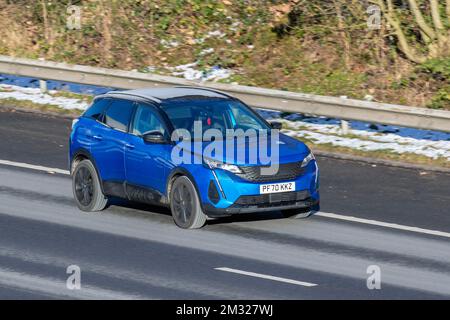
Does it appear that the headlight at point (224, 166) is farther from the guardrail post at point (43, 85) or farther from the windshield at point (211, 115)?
the guardrail post at point (43, 85)

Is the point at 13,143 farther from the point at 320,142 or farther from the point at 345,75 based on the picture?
the point at 345,75

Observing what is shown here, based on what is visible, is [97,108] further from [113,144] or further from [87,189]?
[87,189]

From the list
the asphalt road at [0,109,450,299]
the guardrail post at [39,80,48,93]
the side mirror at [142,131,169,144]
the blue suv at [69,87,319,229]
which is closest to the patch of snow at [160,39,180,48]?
the guardrail post at [39,80,48,93]

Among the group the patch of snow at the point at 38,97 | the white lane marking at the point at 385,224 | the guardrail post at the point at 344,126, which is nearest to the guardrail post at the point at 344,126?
the guardrail post at the point at 344,126

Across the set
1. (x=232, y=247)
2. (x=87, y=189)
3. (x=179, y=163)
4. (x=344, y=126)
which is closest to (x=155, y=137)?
(x=179, y=163)

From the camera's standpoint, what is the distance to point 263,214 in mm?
15672

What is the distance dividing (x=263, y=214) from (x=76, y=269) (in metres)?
3.75

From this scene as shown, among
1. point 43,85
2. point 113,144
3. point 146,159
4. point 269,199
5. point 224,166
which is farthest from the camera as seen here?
point 43,85

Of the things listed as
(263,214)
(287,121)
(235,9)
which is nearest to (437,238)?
(263,214)

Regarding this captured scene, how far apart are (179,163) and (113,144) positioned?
141cm

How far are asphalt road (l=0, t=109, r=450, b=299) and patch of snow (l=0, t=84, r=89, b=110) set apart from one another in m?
5.36

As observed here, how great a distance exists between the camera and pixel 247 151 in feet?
47.5

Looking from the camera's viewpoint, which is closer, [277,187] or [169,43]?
[277,187]
